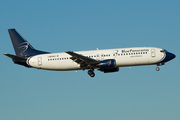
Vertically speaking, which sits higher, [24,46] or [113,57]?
[24,46]

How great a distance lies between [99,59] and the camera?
59781 millimetres

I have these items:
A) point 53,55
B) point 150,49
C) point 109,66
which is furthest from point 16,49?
point 150,49

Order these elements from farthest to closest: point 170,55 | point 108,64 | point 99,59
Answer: point 170,55 → point 99,59 → point 108,64

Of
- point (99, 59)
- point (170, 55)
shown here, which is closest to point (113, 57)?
point (99, 59)

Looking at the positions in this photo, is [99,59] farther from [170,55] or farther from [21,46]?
[21,46]

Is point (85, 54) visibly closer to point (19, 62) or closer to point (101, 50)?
Answer: point (101, 50)

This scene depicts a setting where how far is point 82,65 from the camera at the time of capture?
5988 cm

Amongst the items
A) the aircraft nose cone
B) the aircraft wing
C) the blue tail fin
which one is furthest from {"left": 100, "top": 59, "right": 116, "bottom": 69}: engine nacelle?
the blue tail fin

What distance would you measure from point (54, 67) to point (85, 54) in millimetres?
6878

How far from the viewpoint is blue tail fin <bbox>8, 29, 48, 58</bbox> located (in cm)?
6475

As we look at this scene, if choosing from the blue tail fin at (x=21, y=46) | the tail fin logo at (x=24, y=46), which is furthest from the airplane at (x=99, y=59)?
the tail fin logo at (x=24, y=46)

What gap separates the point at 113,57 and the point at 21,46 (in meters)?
20.5

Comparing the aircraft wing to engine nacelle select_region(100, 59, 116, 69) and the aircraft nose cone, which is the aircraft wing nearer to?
engine nacelle select_region(100, 59, 116, 69)

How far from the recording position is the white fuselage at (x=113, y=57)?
58.9 meters
